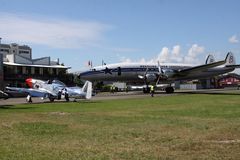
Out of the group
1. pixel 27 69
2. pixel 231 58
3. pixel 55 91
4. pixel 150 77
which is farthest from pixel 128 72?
pixel 27 69

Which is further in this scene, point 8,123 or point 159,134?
point 8,123

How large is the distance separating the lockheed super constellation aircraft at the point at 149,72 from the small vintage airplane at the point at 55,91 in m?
12.2

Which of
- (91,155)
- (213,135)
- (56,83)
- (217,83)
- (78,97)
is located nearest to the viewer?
(91,155)

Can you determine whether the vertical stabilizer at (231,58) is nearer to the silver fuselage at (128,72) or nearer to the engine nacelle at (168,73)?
the silver fuselage at (128,72)

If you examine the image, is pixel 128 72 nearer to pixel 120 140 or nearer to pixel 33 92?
pixel 33 92

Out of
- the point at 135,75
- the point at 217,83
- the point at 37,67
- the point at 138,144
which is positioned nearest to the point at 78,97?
the point at 135,75

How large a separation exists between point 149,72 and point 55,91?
18606 mm

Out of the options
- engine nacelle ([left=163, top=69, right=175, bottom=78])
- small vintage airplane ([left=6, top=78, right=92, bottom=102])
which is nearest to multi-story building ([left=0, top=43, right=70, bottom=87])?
engine nacelle ([left=163, top=69, right=175, bottom=78])

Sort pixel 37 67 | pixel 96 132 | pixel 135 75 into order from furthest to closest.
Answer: pixel 37 67 → pixel 135 75 → pixel 96 132

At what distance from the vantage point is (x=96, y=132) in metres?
13.8

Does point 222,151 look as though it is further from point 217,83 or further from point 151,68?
point 217,83

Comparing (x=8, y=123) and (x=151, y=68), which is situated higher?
(x=151, y=68)

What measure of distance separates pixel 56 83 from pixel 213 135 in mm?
28674

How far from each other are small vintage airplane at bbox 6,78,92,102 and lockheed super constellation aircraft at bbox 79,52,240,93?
12191 mm
